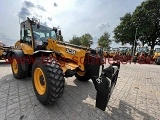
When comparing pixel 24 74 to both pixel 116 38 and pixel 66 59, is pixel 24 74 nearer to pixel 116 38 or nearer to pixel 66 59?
pixel 66 59

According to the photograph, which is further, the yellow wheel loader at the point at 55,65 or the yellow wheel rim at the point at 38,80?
the yellow wheel rim at the point at 38,80

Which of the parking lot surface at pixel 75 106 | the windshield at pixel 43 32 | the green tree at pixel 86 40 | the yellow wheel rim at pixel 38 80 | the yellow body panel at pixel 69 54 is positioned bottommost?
the parking lot surface at pixel 75 106

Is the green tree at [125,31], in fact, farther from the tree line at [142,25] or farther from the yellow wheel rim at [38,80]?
the yellow wheel rim at [38,80]

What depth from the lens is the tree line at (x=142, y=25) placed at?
2859 centimetres

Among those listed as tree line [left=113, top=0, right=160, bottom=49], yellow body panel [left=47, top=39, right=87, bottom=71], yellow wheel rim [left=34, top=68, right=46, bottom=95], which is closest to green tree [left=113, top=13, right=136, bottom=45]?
tree line [left=113, top=0, right=160, bottom=49]

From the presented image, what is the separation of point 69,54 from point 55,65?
0.93 metres

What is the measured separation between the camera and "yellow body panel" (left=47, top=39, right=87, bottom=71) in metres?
3.81

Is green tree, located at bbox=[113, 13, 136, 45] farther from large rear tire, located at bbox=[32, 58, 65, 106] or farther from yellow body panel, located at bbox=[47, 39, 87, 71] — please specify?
large rear tire, located at bbox=[32, 58, 65, 106]

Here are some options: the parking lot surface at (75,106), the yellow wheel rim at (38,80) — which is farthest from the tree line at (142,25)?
the yellow wheel rim at (38,80)

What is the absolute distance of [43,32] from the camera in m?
5.09

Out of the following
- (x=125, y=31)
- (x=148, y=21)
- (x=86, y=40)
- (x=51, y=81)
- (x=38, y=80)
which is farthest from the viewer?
(x=86, y=40)

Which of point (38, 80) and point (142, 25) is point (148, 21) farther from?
point (38, 80)

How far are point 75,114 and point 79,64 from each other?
4.57ft

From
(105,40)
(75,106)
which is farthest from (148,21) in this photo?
(75,106)
